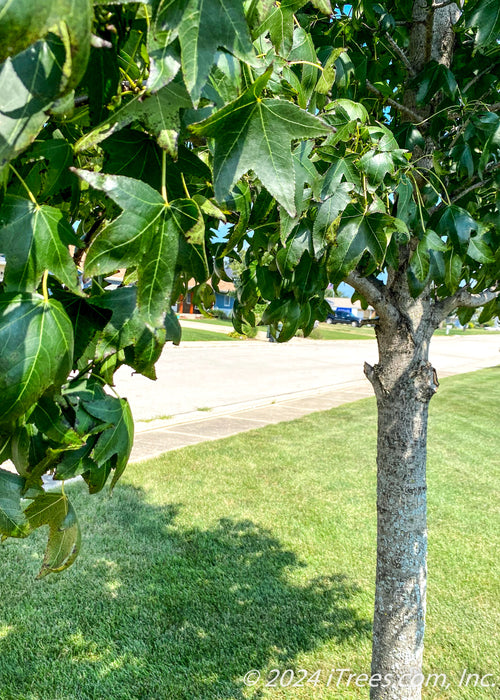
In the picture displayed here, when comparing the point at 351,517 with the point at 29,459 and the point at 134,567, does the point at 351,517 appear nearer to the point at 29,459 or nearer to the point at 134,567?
the point at 134,567

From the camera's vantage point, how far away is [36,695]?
288 centimetres

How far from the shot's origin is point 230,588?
4039mm

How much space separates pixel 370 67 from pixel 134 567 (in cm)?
346

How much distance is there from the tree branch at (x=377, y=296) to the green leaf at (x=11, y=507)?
140 centimetres

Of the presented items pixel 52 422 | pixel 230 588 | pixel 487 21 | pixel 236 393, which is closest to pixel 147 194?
pixel 52 422

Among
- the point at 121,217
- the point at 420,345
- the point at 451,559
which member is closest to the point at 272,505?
the point at 451,559

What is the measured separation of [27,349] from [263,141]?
0.40m

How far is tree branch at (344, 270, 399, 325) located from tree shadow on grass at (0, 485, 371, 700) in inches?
80.3

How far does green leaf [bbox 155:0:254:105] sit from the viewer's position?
625 millimetres

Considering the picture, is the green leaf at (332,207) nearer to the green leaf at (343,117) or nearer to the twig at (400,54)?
the green leaf at (343,117)

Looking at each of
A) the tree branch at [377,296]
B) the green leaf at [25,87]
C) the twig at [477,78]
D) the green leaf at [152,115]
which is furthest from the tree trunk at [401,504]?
the green leaf at [25,87]

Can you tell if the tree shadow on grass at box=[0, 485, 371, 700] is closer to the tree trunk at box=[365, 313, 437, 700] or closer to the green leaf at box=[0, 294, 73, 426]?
the tree trunk at box=[365, 313, 437, 700]

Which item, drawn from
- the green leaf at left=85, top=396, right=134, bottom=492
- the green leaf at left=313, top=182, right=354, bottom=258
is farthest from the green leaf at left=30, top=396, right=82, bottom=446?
the green leaf at left=313, top=182, right=354, bottom=258

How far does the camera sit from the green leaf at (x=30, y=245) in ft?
2.43
